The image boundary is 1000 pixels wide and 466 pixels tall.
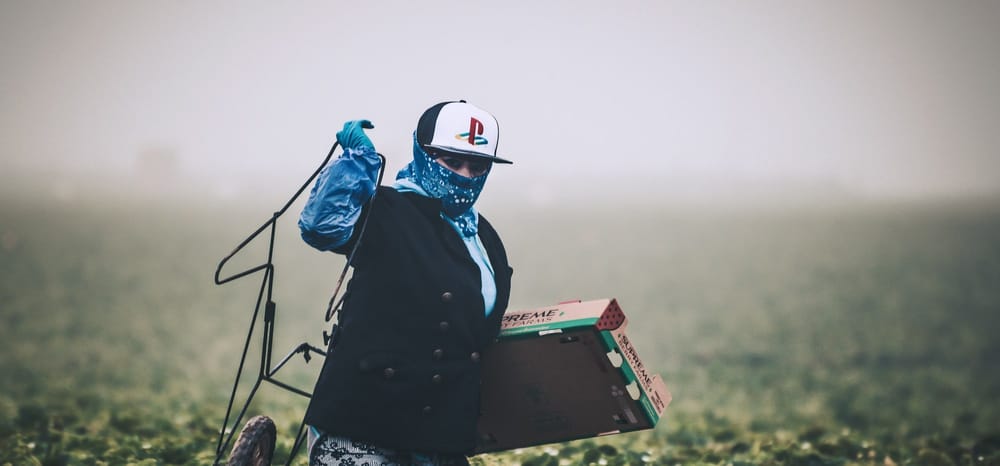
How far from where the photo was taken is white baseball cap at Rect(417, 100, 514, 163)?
11.0ft

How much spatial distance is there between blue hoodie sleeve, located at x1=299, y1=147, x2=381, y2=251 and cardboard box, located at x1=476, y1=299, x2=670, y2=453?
2.60 ft

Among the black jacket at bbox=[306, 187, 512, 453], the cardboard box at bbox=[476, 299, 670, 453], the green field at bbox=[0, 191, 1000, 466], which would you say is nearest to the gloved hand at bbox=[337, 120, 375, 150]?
the black jacket at bbox=[306, 187, 512, 453]

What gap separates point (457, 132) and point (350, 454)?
124 centimetres

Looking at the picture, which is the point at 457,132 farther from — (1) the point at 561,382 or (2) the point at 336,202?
(1) the point at 561,382

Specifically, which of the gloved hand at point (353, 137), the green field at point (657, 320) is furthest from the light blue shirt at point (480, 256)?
the green field at point (657, 320)

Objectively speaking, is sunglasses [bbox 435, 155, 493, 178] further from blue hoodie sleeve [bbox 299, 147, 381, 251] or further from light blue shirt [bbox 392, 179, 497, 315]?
blue hoodie sleeve [bbox 299, 147, 381, 251]

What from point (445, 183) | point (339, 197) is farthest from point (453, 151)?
point (339, 197)

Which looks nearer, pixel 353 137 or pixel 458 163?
pixel 353 137

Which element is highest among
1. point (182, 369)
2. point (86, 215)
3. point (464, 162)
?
point (464, 162)

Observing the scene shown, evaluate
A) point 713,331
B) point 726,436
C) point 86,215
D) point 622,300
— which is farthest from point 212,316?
point 726,436

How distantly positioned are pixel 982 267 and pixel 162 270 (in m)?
22.9

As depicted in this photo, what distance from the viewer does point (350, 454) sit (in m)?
3.16

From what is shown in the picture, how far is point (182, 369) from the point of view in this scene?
17297mm

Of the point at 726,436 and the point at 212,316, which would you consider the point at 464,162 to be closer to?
the point at 726,436
